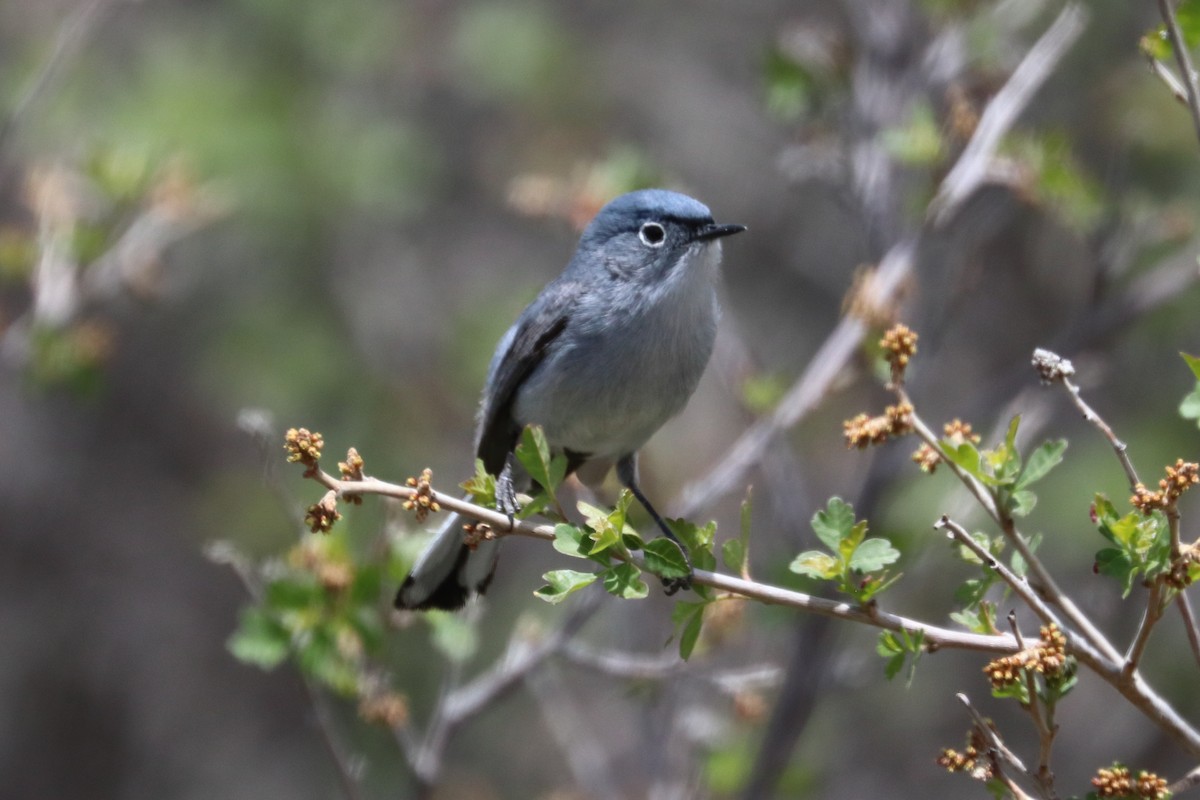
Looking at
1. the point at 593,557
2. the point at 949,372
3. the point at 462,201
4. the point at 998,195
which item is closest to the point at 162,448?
the point at 462,201

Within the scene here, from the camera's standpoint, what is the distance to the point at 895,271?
13.0ft

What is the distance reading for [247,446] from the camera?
298 inches

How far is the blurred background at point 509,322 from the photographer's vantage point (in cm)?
416

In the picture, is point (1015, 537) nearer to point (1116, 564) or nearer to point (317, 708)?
point (1116, 564)

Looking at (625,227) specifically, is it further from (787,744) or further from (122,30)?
(122,30)

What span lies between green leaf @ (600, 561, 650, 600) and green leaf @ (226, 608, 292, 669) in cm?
122

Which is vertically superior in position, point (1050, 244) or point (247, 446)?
point (1050, 244)

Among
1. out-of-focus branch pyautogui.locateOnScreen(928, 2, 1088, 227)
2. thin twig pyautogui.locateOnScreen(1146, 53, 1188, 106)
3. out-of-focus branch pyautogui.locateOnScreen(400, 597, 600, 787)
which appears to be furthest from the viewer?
out-of-focus branch pyautogui.locateOnScreen(928, 2, 1088, 227)

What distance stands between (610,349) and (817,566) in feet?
4.30

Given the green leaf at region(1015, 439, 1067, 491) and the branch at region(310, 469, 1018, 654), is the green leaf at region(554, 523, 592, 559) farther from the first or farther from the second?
the green leaf at region(1015, 439, 1067, 491)

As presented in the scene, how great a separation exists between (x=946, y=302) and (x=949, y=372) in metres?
3.63

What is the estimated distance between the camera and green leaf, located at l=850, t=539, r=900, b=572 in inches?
77.7

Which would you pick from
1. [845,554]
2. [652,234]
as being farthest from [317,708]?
[845,554]

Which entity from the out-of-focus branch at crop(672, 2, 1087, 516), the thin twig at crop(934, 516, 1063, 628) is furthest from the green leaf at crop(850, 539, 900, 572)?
the out-of-focus branch at crop(672, 2, 1087, 516)
